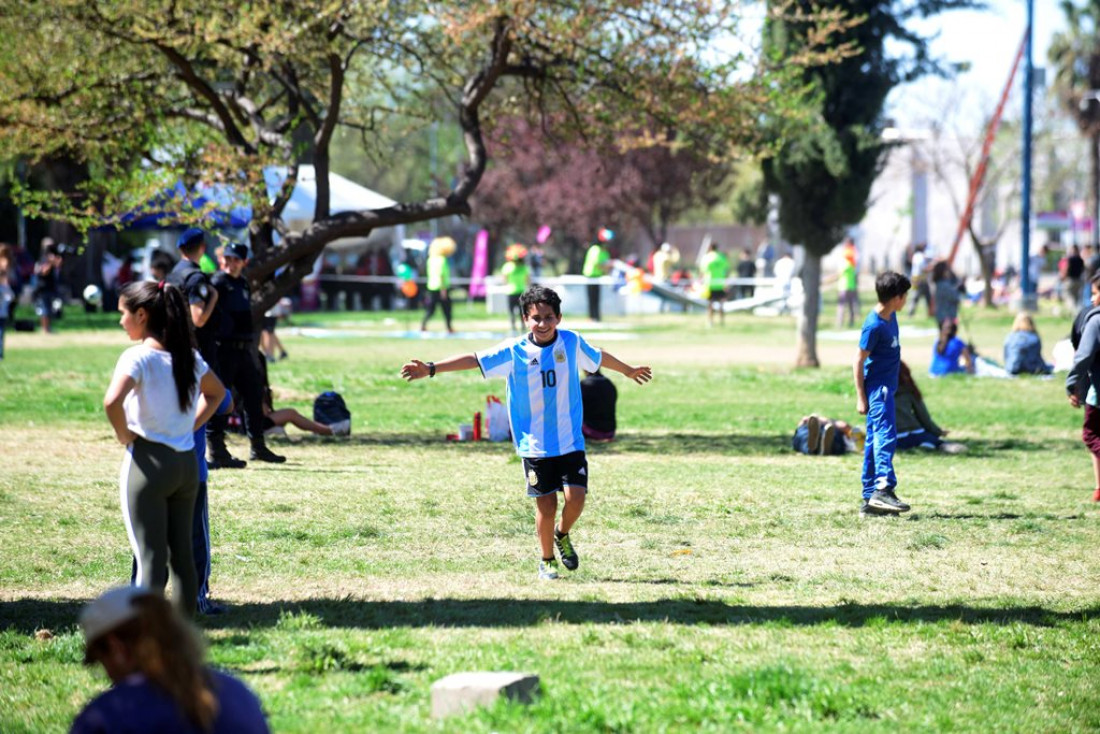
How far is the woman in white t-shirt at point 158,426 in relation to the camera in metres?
6.28

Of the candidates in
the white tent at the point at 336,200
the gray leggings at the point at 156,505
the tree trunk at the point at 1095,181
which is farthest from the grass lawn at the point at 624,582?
the tree trunk at the point at 1095,181

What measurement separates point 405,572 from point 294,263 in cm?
806

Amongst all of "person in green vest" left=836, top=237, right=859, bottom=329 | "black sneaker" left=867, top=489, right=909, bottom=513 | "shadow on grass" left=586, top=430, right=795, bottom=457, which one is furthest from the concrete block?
"person in green vest" left=836, top=237, right=859, bottom=329

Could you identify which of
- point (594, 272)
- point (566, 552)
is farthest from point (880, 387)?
point (594, 272)

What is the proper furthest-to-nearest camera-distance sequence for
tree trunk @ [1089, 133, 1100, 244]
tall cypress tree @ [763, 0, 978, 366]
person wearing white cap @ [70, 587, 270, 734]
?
1. tree trunk @ [1089, 133, 1100, 244]
2. tall cypress tree @ [763, 0, 978, 366]
3. person wearing white cap @ [70, 587, 270, 734]

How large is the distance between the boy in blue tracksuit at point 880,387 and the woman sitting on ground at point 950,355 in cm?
1167

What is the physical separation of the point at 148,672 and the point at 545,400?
4.95 meters

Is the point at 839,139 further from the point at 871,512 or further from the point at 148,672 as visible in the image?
the point at 148,672

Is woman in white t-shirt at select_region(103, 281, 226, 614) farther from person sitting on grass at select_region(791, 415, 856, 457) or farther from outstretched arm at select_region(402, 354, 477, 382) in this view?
person sitting on grass at select_region(791, 415, 856, 457)

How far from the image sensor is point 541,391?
835 centimetres

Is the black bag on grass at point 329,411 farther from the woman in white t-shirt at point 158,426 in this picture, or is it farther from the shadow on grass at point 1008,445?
the woman in white t-shirt at point 158,426

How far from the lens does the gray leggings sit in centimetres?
627

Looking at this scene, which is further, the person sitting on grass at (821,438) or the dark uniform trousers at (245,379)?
the person sitting on grass at (821,438)

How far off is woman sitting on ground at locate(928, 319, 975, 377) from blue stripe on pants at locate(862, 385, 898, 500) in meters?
11.7
